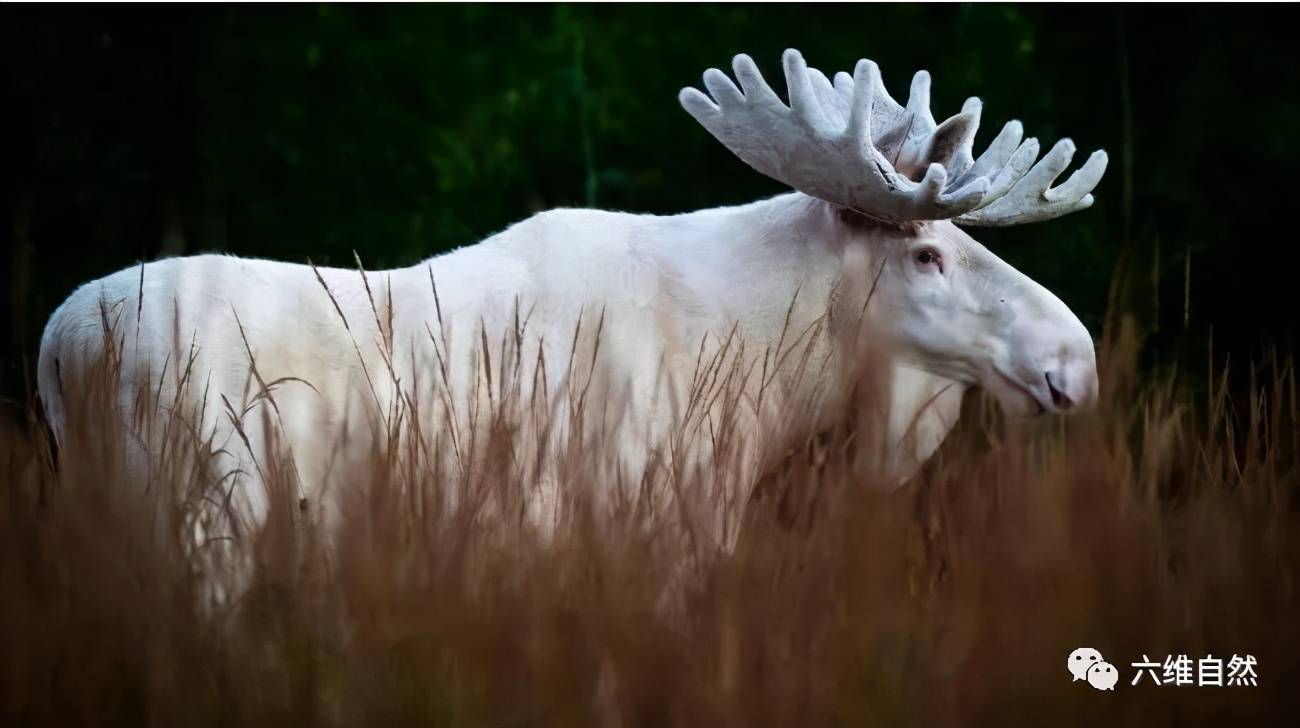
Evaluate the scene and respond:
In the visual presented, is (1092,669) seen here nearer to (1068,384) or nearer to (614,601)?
(614,601)

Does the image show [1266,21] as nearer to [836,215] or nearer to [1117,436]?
[836,215]

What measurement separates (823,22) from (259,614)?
13.8 ft

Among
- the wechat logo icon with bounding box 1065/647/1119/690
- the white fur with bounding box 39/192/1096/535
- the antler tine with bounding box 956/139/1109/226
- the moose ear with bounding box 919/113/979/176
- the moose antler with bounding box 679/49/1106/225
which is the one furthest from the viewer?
the antler tine with bounding box 956/139/1109/226

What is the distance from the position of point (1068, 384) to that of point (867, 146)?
668 mm

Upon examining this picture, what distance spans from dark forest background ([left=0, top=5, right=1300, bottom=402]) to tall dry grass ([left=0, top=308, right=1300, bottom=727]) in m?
2.62

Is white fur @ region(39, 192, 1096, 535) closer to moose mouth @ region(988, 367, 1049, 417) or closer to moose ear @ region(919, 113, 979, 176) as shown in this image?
moose mouth @ region(988, 367, 1049, 417)

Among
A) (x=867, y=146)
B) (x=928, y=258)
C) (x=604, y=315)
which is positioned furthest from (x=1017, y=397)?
(x=604, y=315)

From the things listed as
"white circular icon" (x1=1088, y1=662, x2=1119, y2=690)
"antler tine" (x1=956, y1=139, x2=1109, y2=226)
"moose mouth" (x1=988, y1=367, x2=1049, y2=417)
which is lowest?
"white circular icon" (x1=1088, y1=662, x2=1119, y2=690)

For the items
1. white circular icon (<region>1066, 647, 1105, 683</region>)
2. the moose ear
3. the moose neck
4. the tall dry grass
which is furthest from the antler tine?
white circular icon (<region>1066, 647, 1105, 683</region>)

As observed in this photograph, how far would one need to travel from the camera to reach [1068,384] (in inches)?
111

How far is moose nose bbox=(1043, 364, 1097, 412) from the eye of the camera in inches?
110

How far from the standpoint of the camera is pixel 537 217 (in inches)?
114

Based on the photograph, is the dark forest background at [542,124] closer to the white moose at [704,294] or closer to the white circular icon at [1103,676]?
the white moose at [704,294]

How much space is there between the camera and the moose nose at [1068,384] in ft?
9.21
